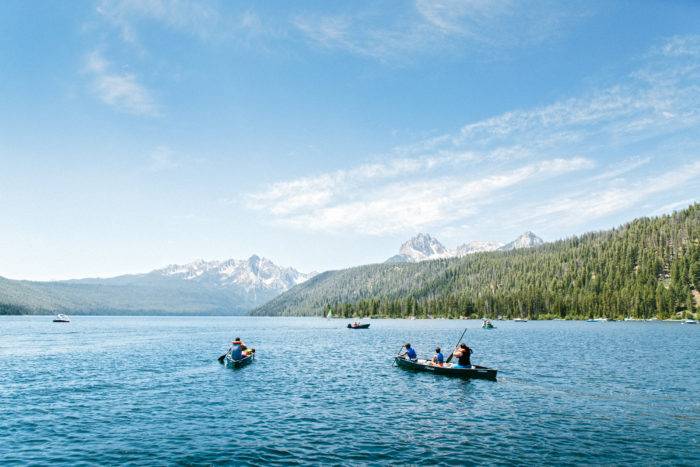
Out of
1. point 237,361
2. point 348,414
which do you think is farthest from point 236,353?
point 348,414

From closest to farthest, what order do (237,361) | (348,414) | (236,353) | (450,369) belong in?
(348,414) < (450,369) < (237,361) < (236,353)

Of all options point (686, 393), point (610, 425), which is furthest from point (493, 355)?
point (610, 425)

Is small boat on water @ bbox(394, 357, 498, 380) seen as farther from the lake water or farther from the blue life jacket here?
the blue life jacket

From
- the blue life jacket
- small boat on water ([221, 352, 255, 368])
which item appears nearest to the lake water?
small boat on water ([221, 352, 255, 368])

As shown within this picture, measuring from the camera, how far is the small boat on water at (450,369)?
47.7m

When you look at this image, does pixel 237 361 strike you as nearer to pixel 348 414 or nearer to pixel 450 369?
pixel 450 369

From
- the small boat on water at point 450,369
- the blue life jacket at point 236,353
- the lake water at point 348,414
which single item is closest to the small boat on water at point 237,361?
the blue life jacket at point 236,353

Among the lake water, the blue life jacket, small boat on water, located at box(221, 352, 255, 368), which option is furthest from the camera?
the blue life jacket

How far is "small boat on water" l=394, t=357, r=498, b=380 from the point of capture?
4772 cm

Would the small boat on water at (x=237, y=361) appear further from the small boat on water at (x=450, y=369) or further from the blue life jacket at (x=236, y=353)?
the small boat on water at (x=450, y=369)

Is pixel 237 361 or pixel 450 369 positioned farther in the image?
pixel 237 361

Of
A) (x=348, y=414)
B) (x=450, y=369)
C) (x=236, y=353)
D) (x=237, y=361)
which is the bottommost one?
(x=348, y=414)

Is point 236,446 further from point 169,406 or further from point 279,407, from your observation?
point 169,406

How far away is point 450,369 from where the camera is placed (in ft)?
165
